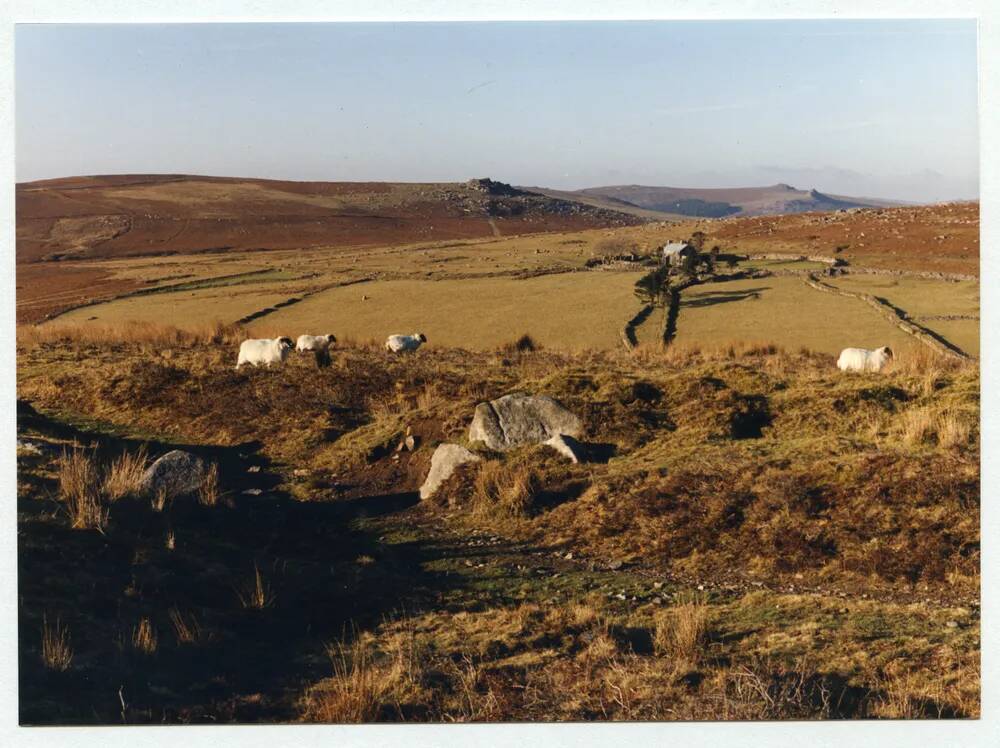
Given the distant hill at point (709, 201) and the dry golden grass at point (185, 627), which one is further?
the distant hill at point (709, 201)

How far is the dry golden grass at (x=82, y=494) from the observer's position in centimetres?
741

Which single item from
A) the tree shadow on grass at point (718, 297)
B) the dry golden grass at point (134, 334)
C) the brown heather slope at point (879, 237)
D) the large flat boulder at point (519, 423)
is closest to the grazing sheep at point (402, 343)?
the dry golden grass at point (134, 334)

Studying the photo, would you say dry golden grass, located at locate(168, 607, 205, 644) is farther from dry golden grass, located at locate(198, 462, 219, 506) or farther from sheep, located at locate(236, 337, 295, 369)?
sheep, located at locate(236, 337, 295, 369)

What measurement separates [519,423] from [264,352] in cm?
848

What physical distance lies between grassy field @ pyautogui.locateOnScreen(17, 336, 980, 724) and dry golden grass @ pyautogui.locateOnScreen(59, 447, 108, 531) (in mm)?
47

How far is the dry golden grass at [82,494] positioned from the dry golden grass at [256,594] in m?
1.54

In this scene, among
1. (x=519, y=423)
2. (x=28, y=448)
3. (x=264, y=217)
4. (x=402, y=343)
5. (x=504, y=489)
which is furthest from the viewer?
(x=264, y=217)

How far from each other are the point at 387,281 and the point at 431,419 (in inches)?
1047

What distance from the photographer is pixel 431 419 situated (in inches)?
464

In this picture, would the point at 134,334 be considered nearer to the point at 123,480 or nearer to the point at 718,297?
the point at 123,480

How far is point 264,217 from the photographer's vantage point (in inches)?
3177

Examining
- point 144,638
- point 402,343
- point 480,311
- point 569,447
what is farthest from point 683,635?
point 480,311

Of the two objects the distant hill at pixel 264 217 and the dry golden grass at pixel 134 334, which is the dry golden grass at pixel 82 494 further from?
the distant hill at pixel 264 217

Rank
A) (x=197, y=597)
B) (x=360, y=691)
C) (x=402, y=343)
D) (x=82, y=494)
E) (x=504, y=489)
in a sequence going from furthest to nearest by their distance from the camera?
(x=402, y=343)
(x=504, y=489)
(x=82, y=494)
(x=197, y=597)
(x=360, y=691)
